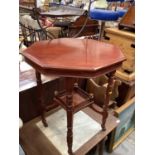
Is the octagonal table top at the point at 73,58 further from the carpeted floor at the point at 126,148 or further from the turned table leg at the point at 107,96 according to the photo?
the carpeted floor at the point at 126,148

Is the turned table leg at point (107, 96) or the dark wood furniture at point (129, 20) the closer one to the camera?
the turned table leg at point (107, 96)

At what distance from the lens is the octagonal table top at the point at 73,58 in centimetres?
56

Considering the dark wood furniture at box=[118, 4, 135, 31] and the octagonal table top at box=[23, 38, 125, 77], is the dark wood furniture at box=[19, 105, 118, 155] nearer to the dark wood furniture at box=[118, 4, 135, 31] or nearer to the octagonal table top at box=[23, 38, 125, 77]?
the octagonal table top at box=[23, 38, 125, 77]

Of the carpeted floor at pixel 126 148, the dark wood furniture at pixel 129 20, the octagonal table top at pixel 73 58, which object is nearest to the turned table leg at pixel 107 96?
the octagonal table top at pixel 73 58

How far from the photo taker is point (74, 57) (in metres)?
0.63

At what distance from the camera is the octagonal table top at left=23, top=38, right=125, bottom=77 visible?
1.85 ft

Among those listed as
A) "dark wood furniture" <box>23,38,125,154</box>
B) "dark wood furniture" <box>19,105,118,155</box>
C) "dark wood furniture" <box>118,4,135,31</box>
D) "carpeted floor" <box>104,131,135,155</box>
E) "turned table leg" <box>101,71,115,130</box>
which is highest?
"dark wood furniture" <box>118,4,135,31</box>

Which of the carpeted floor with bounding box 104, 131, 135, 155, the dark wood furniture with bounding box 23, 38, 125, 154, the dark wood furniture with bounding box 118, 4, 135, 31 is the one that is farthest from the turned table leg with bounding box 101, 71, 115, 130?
the dark wood furniture with bounding box 118, 4, 135, 31

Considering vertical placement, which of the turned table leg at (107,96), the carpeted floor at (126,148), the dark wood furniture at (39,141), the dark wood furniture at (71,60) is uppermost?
the dark wood furniture at (71,60)

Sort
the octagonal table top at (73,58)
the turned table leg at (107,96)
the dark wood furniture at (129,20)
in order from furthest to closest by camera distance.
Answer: the dark wood furniture at (129,20), the turned table leg at (107,96), the octagonal table top at (73,58)

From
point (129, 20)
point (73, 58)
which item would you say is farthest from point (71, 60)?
point (129, 20)
